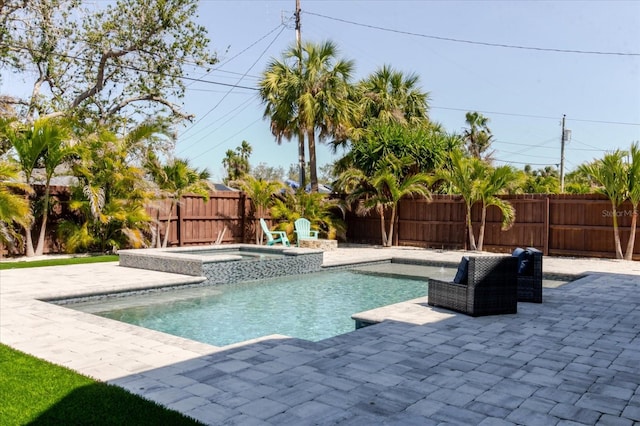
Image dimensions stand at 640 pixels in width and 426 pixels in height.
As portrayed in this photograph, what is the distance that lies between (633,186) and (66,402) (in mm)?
13144

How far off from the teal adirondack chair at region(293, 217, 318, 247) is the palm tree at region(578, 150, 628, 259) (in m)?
7.62

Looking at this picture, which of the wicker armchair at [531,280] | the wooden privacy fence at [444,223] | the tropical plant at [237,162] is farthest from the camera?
the tropical plant at [237,162]

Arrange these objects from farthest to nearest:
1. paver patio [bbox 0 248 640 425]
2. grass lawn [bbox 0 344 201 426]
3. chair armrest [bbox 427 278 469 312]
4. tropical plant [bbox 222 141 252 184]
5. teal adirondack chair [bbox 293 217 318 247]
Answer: tropical plant [bbox 222 141 252 184] < teal adirondack chair [bbox 293 217 318 247] < chair armrest [bbox 427 278 469 312] < paver patio [bbox 0 248 640 425] < grass lawn [bbox 0 344 201 426]

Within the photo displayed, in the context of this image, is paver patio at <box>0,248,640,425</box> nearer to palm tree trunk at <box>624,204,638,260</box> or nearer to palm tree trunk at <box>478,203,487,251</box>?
palm tree trunk at <box>624,204,638,260</box>

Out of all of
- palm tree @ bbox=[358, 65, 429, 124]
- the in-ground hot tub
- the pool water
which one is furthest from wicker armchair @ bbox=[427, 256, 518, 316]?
palm tree @ bbox=[358, 65, 429, 124]

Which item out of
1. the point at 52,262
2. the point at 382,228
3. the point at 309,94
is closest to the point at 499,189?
the point at 382,228

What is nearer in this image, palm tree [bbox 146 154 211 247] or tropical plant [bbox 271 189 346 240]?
palm tree [bbox 146 154 211 247]

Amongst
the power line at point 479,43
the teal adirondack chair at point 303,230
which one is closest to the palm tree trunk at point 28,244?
the teal adirondack chair at point 303,230

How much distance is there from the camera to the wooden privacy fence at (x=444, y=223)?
1359cm

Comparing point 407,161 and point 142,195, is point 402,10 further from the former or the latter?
point 142,195

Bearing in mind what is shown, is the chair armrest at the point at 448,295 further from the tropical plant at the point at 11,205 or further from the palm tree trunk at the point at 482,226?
the palm tree trunk at the point at 482,226

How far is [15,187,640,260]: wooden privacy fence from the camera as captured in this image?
13.6 m

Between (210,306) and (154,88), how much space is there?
15.6m

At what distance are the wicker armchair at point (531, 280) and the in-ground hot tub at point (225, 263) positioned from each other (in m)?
5.41
